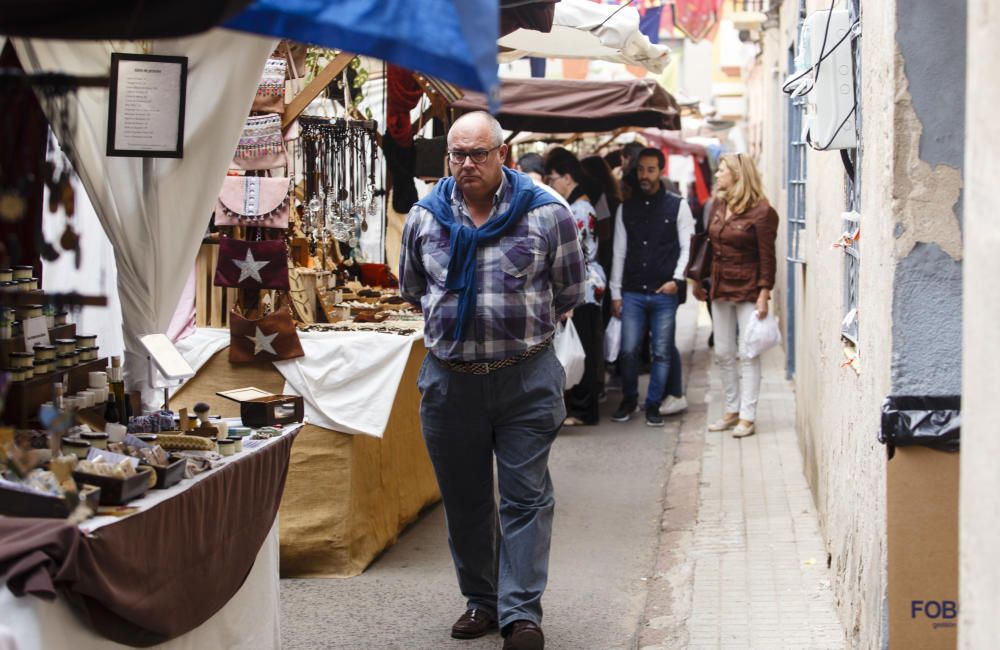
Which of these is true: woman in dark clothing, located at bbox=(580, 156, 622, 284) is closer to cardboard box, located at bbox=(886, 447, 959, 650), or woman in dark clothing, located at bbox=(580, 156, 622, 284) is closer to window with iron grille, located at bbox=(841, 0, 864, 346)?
window with iron grille, located at bbox=(841, 0, 864, 346)

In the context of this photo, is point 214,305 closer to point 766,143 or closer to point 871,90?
point 871,90

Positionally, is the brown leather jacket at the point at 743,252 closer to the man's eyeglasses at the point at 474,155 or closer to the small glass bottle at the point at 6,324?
the man's eyeglasses at the point at 474,155

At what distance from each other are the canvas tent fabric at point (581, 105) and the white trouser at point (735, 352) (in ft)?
5.48

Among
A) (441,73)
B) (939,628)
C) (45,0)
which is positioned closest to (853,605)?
(939,628)

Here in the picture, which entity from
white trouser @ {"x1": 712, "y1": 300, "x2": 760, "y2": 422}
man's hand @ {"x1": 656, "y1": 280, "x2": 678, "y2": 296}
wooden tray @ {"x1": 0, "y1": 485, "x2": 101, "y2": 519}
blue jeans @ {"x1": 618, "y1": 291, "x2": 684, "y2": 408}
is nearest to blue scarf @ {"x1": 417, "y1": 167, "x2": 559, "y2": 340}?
wooden tray @ {"x1": 0, "y1": 485, "x2": 101, "y2": 519}

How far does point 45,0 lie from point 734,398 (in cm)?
789

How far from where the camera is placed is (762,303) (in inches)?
359

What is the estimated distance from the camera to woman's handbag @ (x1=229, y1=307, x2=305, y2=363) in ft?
19.6

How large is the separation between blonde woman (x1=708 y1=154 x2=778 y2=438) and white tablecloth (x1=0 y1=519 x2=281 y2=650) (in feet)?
17.0

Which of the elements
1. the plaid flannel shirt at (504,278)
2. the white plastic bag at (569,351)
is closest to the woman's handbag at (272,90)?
the plaid flannel shirt at (504,278)

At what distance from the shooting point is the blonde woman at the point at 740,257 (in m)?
9.12

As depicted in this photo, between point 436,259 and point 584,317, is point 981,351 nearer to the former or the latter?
point 436,259

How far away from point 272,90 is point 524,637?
2741 mm

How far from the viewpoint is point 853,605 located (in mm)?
4910
